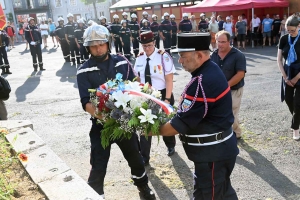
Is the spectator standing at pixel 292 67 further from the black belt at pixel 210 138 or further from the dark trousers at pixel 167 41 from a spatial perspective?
the dark trousers at pixel 167 41

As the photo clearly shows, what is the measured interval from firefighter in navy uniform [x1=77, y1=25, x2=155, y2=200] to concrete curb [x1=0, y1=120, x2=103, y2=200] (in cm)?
39

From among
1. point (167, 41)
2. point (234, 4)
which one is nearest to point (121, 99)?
point (167, 41)

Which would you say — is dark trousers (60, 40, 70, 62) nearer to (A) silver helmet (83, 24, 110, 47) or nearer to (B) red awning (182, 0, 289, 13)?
(B) red awning (182, 0, 289, 13)

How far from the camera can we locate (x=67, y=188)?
3074 millimetres

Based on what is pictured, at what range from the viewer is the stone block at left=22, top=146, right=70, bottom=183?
340cm

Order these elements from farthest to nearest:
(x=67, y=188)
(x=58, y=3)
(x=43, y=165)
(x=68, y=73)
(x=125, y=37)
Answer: (x=58, y=3)
(x=125, y=37)
(x=68, y=73)
(x=43, y=165)
(x=67, y=188)

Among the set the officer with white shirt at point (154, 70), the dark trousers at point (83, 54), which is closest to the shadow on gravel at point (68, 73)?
the dark trousers at point (83, 54)

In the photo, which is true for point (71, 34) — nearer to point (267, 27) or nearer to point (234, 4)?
point (234, 4)

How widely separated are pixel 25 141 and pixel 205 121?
100 inches

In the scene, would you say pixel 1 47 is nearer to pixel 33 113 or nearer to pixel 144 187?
pixel 33 113

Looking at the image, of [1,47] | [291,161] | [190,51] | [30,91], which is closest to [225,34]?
[291,161]

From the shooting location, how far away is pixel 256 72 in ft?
37.7

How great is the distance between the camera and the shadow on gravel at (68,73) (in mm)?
12359

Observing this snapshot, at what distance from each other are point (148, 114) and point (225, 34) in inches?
107
